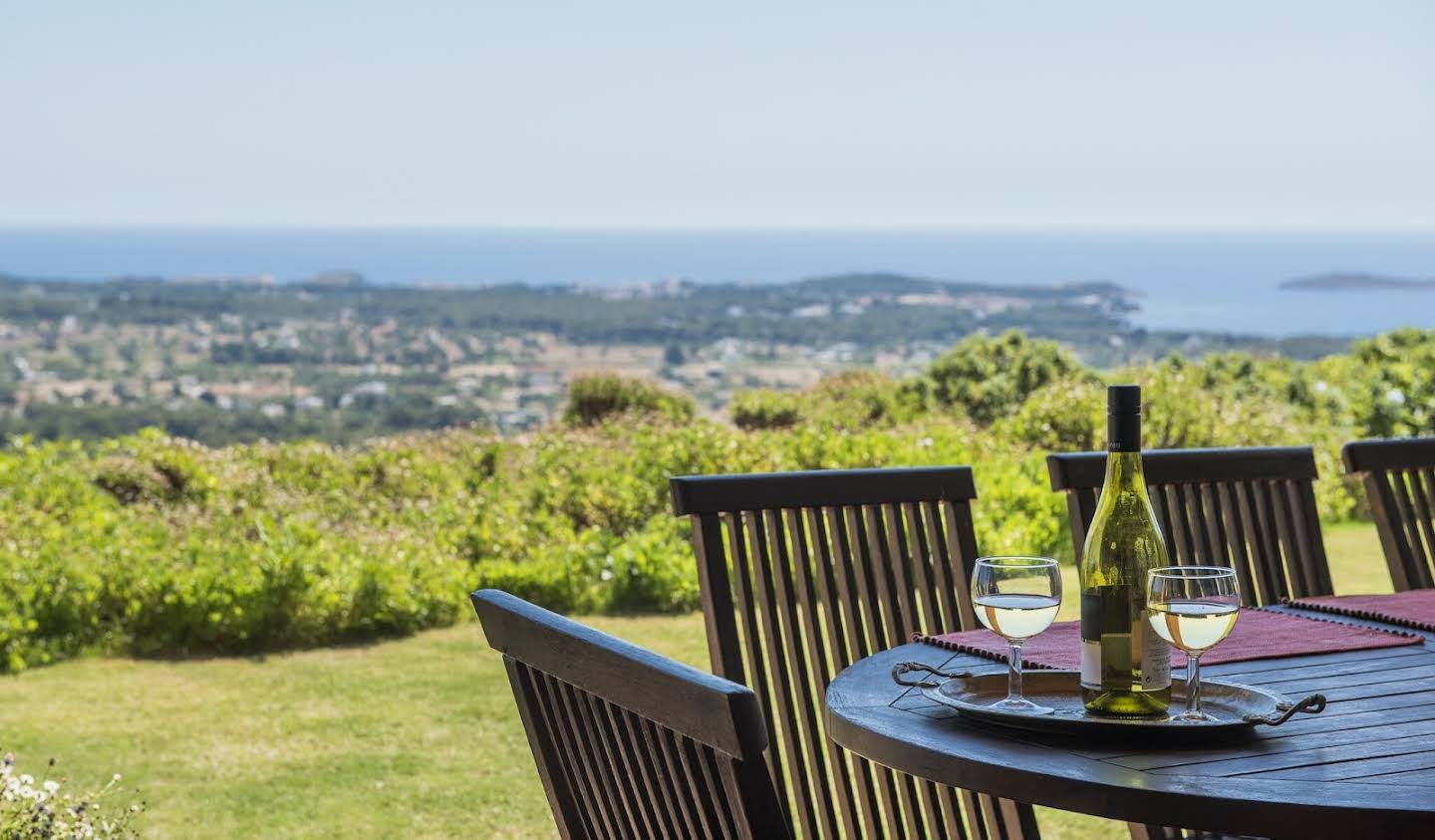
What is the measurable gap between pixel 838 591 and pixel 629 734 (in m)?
1.13

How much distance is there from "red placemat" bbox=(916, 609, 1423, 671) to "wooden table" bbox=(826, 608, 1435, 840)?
0.13m

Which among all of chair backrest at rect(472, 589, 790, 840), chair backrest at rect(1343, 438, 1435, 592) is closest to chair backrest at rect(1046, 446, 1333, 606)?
chair backrest at rect(1343, 438, 1435, 592)

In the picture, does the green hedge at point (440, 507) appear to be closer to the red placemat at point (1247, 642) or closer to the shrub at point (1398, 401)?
the shrub at point (1398, 401)

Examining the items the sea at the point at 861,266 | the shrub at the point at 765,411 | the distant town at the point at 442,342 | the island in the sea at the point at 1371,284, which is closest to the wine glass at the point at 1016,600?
the shrub at the point at 765,411

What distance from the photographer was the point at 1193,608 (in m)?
1.32

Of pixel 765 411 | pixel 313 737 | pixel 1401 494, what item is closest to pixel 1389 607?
pixel 1401 494

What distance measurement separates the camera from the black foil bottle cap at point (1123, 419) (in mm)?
1399

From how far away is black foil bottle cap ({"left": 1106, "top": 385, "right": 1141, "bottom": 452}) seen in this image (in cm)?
140

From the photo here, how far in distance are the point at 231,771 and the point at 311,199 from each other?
62.2 m

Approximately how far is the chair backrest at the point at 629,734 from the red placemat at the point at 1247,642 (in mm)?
625

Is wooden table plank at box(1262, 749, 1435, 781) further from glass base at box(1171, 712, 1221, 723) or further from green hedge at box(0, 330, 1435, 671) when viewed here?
green hedge at box(0, 330, 1435, 671)

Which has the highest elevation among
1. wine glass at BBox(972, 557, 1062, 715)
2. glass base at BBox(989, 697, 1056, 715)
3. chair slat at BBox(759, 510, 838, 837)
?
wine glass at BBox(972, 557, 1062, 715)

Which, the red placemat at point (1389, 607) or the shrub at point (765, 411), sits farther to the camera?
the shrub at point (765, 411)

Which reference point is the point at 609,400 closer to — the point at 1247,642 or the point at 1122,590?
the point at 1247,642
